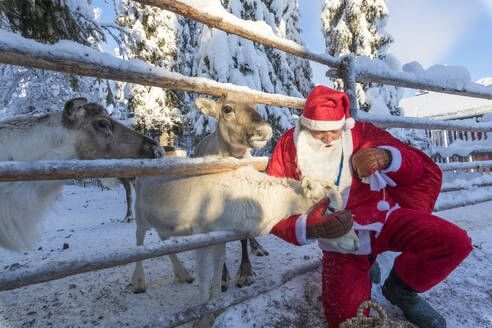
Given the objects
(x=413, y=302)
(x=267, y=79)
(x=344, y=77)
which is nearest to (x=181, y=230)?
(x=413, y=302)

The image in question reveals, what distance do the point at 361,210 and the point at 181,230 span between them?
48.7 inches

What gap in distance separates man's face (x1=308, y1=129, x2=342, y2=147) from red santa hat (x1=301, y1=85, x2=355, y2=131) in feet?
0.20

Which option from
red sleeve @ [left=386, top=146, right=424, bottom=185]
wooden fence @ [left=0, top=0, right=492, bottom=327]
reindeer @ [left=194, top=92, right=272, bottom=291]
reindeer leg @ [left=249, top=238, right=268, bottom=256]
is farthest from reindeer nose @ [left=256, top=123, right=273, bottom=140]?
reindeer leg @ [left=249, top=238, right=268, bottom=256]

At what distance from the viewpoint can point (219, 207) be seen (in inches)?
72.9

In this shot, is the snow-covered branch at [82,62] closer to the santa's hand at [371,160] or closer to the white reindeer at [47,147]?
the white reindeer at [47,147]

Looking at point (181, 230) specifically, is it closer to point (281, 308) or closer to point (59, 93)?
point (281, 308)

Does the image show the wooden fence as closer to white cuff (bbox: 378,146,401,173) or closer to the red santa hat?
the red santa hat

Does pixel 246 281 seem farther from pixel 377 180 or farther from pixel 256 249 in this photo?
pixel 377 180

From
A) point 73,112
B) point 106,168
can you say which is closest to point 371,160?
point 106,168

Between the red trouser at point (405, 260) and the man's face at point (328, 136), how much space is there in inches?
23.5

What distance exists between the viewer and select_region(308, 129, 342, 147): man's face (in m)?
1.91

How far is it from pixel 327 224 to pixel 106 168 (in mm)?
1211

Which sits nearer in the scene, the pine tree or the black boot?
the black boot

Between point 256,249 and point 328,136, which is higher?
point 328,136
